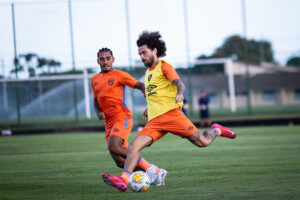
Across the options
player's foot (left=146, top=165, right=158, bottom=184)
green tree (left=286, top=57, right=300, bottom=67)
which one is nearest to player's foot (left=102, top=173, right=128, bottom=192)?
player's foot (left=146, top=165, right=158, bottom=184)

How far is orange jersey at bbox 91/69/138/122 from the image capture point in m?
8.64

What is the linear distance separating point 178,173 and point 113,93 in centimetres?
194

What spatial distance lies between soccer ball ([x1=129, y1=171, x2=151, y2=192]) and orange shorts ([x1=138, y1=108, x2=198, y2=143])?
617 millimetres

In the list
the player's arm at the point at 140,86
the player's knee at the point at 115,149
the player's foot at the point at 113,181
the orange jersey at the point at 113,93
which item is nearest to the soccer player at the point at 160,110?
the player's foot at the point at 113,181

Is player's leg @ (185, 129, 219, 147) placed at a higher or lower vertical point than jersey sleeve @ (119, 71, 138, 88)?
lower

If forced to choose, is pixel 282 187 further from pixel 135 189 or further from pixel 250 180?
pixel 135 189

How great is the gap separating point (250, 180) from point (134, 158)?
2023mm

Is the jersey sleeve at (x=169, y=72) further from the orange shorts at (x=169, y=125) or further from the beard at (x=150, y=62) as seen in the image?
the orange shorts at (x=169, y=125)

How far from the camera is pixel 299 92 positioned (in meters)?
70.8

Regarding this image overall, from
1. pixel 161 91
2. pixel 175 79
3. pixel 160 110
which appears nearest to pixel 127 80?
pixel 161 91

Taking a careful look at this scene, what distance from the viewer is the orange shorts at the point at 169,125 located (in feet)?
24.4

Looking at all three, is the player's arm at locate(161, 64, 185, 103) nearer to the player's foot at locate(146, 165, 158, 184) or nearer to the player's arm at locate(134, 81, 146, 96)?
the player's arm at locate(134, 81, 146, 96)

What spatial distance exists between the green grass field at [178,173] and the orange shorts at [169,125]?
852 mm

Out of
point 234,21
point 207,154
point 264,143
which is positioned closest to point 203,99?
point 234,21
